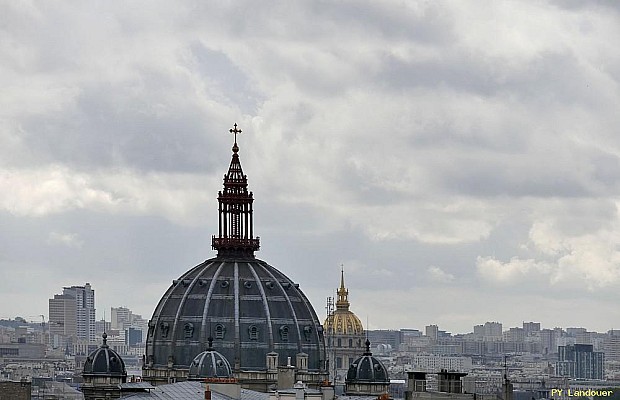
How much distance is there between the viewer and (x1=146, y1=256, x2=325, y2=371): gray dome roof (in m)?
156

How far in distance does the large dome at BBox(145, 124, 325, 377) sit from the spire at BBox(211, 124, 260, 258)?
131 inches

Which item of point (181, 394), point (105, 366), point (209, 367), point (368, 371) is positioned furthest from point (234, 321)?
point (181, 394)

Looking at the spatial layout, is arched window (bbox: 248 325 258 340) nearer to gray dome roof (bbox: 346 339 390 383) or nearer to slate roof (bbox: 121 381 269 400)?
gray dome roof (bbox: 346 339 390 383)

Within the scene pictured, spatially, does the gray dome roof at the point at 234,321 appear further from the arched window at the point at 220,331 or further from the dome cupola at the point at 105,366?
the dome cupola at the point at 105,366

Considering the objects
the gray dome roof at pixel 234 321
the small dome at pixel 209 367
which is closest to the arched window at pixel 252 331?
the gray dome roof at pixel 234 321

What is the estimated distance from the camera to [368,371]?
509ft

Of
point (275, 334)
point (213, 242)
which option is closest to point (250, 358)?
point (275, 334)

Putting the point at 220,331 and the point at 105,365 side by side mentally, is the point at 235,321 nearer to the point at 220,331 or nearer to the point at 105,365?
the point at 220,331

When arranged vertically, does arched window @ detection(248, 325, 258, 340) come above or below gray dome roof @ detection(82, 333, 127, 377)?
above

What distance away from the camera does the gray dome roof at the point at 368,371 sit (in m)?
155

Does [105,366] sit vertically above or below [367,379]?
above

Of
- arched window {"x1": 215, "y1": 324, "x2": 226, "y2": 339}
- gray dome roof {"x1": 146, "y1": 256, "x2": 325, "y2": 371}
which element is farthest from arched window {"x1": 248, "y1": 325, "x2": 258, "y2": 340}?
arched window {"x1": 215, "y1": 324, "x2": 226, "y2": 339}

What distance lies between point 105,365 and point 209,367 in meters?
9.64

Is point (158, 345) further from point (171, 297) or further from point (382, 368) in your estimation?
point (382, 368)
